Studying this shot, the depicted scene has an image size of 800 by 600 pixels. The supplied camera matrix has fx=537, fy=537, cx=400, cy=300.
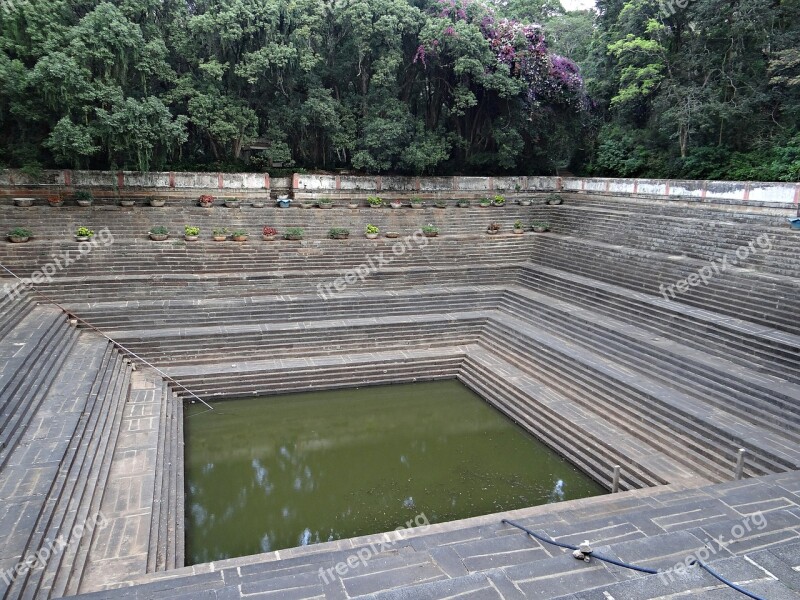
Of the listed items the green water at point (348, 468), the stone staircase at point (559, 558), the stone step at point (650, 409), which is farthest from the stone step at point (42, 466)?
the stone step at point (650, 409)

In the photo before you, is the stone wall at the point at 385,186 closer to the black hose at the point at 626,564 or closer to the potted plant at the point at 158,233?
the potted plant at the point at 158,233

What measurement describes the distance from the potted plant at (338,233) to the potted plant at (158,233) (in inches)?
154

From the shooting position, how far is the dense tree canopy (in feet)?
41.2

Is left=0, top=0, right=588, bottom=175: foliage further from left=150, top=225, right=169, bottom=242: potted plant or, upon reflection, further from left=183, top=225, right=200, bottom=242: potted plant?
left=183, top=225, right=200, bottom=242: potted plant

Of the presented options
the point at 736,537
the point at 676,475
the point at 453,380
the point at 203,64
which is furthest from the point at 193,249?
the point at 736,537

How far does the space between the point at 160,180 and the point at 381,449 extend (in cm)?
1085

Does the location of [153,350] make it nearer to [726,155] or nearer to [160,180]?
[160,180]

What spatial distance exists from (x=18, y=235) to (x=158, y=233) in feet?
9.13

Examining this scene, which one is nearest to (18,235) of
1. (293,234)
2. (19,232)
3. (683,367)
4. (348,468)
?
(19,232)

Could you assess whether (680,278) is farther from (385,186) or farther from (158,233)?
(158,233)

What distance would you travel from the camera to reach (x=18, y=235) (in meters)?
11.6

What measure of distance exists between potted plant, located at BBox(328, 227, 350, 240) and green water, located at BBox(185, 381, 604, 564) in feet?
18.0

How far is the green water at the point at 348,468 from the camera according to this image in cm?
608

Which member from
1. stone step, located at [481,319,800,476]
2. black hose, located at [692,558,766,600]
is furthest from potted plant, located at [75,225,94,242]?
black hose, located at [692,558,766,600]
